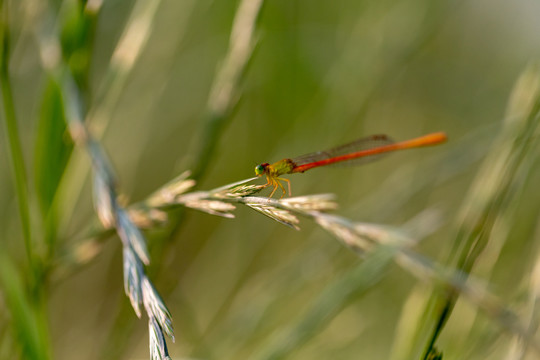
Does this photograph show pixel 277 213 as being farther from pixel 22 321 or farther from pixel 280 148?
pixel 280 148

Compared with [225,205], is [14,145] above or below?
above

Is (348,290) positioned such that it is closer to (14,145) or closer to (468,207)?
(468,207)

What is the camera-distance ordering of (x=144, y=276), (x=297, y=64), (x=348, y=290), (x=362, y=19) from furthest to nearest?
(x=297, y=64), (x=362, y=19), (x=348, y=290), (x=144, y=276)

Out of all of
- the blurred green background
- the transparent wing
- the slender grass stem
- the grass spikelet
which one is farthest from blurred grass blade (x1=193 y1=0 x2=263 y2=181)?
the grass spikelet

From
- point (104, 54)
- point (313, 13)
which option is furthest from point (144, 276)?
point (313, 13)

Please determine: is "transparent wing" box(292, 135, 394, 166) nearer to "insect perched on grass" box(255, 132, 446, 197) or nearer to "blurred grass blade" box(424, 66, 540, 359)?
"insect perched on grass" box(255, 132, 446, 197)

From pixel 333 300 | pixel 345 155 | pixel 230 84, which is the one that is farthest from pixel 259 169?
pixel 345 155
